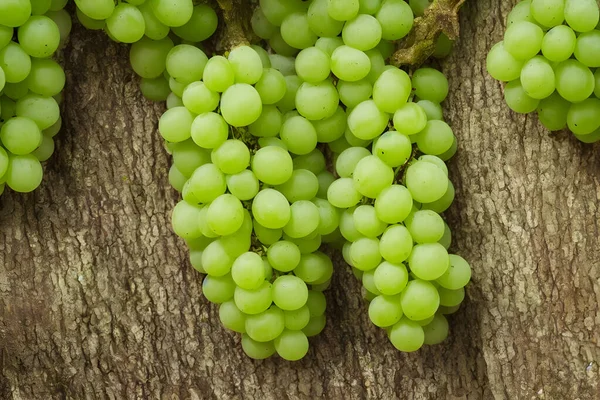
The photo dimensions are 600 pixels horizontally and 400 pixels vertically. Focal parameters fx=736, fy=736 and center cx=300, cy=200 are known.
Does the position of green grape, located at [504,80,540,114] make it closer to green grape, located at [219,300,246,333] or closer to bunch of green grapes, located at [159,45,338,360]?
bunch of green grapes, located at [159,45,338,360]

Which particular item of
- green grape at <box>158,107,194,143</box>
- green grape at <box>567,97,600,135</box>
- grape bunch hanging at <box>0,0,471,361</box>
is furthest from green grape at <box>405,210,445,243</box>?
green grape at <box>158,107,194,143</box>

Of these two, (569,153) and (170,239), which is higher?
(569,153)

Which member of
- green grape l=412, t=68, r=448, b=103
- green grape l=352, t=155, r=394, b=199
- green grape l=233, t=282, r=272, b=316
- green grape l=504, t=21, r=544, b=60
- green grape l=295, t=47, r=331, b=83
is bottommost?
green grape l=233, t=282, r=272, b=316

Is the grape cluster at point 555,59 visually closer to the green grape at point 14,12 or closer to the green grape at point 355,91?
the green grape at point 355,91

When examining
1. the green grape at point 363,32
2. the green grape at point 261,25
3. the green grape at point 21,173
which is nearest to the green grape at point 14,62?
the green grape at point 21,173

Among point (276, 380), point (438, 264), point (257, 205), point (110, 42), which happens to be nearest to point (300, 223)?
point (257, 205)

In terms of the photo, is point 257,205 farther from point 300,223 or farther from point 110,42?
point 110,42
